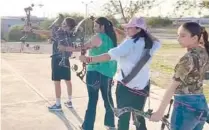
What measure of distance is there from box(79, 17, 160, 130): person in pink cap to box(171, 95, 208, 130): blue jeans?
72 centimetres

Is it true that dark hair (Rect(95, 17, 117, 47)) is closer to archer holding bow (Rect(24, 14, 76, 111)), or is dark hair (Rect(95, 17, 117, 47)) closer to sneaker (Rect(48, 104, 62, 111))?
archer holding bow (Rect(24, 14, 76, 111))

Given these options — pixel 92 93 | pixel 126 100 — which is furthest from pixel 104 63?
pixel 126 100

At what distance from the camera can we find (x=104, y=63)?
411cm

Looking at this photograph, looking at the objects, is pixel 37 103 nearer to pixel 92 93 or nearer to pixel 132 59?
pixel 92 93

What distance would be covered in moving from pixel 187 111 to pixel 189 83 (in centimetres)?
22

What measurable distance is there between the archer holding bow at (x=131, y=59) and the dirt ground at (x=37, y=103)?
1.29m

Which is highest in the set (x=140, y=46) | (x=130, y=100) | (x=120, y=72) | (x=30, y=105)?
(x=140, y=46)

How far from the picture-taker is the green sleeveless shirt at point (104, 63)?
401 cm

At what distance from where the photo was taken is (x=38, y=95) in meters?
6.64

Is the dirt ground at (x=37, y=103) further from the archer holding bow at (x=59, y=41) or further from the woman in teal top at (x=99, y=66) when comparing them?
the woman in teal top at (x=99, y=66)

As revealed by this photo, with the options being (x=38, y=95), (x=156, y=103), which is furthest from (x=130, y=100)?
(x=38, y=95)

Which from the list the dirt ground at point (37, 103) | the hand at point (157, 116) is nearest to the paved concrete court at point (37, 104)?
the dirt ground at point (37, 103)

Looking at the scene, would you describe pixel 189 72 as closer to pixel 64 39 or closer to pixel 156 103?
pixel 64 39

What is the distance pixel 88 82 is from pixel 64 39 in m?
0.96
